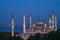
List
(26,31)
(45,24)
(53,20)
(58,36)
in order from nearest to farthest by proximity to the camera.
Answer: (58,36) < (53,20) < (26,31) < (45,24)

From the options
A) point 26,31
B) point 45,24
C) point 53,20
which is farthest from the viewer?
point 45,24

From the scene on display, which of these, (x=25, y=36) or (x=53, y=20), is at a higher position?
(x=53, y=20)

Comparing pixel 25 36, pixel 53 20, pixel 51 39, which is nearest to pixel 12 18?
pixel 25 36

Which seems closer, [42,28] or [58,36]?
[58,36]

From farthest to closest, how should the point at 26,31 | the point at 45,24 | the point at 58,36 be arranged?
1. the point at 45,24
2. the point at 26,31
3. the point at 58,36

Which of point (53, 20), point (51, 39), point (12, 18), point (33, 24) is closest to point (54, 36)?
point (51, 39)

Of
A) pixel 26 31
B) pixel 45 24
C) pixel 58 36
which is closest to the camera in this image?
pixel 58 36

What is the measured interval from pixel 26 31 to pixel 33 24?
520cm

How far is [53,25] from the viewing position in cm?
5166

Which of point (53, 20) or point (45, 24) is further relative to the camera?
point (45, 24)

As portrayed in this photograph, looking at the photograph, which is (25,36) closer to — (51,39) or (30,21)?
(30,21)

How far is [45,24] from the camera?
6128 centimetres

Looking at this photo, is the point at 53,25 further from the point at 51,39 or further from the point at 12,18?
the point at 51,39

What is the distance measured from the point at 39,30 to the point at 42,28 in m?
0.91
